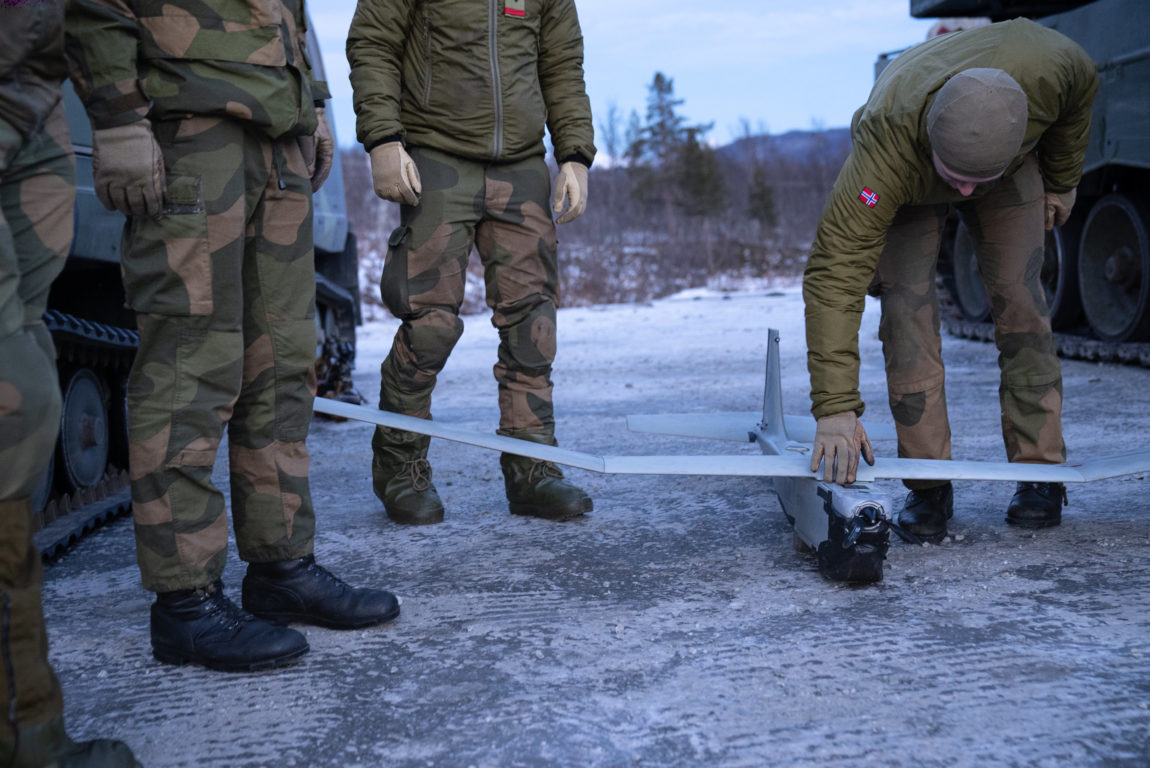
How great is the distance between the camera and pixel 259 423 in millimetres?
2357

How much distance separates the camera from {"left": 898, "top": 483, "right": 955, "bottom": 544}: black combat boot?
2977 millimetres

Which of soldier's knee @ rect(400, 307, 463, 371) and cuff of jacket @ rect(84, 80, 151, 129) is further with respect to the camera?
soldier's knee @ rect(400, 307, 463, 371)

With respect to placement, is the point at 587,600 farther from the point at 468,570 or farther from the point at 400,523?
the point at 400,523

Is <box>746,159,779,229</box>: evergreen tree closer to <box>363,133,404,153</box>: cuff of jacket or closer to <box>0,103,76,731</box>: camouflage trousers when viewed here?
<box>363,133,404,153</box>: cuff of jacket

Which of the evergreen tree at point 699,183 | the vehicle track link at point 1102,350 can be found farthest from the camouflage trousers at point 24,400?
the evergreen tree at point 699,183

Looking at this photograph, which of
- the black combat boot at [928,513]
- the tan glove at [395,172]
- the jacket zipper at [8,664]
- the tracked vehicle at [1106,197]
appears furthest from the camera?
the tracked vehicle at [1106,197]

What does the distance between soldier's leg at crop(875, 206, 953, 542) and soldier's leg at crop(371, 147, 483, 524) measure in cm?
127

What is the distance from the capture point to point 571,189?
11.2ft

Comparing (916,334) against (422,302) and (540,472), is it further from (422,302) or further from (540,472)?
(422,302)

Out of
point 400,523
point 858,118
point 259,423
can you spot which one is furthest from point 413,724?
point 858,118

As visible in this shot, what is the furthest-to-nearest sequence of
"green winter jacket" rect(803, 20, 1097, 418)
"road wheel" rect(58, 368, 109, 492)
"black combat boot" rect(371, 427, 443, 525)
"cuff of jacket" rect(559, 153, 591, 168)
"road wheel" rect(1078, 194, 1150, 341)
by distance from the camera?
"road wheel" rect(1078, 194, 1150, 341) → "road wheel" rect(58, 368, 109, 492) → "cuff of jacket" rect(559, 153, 591, 168) → "black combat boot" rect(371, 427, 443, 525) → "green winter jacket" rect(803, 20, 1097, 418)

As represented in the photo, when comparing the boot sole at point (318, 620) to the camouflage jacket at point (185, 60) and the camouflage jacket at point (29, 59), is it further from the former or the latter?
the camouflage jacket at point (29, 59)

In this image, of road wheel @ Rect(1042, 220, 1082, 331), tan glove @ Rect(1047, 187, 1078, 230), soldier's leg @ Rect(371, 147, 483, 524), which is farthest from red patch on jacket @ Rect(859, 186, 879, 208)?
road wheel @ Rect(1042, 220, 1082, 331)

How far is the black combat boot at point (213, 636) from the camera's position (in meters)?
2.15
